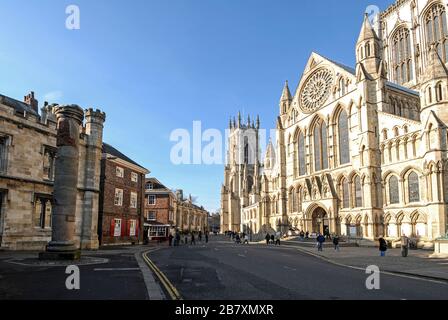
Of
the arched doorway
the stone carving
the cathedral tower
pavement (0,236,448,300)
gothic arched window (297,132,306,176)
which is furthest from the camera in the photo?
the cathedral tower

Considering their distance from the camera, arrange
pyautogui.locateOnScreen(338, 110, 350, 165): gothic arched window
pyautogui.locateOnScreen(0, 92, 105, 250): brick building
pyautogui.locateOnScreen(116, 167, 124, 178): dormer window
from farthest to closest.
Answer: pyautogui.locateOnScreen(338, 110, 350, 165): gothic arched window → pyautogui.locateOnScreen(116, 167, 124, 178): dormer window → pyautogui.locateOnScreen(0, 92, 105, 250): brick building

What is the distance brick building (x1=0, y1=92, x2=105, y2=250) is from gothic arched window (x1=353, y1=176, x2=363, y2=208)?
1143 inches

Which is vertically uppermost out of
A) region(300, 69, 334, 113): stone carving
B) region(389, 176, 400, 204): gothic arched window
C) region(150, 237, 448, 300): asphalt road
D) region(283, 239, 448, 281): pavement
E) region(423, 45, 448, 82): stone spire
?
region(300, 69, 334, 113): stone carving

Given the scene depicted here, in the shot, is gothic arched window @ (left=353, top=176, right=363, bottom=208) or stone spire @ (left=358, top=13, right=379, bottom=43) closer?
gothic arched window @ (left=353, top=176, right=363, bottom=208)

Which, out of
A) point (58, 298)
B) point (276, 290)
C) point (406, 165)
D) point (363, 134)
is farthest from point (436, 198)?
point (58, 298)

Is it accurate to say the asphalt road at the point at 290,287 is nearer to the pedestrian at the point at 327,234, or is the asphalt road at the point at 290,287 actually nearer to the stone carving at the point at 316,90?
the pedestrian at the point at 327,234

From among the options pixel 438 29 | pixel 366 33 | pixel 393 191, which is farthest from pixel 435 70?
pixel 438 29

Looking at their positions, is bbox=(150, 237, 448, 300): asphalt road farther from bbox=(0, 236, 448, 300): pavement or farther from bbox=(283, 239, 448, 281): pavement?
bbox=(283, 239, 448, 281): pavement

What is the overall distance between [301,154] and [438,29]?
28.6 metres

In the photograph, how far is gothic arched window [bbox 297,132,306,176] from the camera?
5475 centimetres

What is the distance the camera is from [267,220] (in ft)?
203

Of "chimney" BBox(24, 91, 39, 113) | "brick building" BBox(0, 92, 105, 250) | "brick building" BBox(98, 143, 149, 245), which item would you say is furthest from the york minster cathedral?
"chimney" BBox(24, 91, 39, 113)

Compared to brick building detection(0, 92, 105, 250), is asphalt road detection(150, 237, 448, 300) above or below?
below
